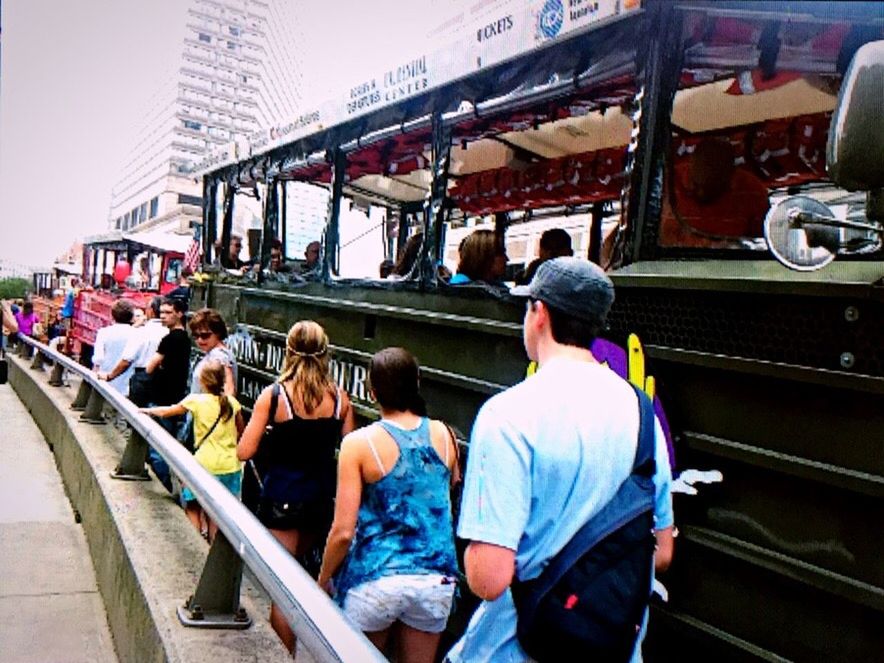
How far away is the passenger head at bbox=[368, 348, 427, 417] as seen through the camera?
114 inches

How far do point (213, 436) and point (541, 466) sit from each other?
3.46 metres

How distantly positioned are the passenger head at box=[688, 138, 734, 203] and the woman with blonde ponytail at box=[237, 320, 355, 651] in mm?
1737

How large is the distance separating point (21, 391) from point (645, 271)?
11.0 m

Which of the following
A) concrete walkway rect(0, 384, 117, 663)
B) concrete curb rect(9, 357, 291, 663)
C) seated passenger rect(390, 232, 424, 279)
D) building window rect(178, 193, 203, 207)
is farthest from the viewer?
building window rect(178, 193, 203, 207)

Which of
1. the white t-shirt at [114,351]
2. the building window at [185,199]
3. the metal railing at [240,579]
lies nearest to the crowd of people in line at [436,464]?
the metal railing at [240,579]

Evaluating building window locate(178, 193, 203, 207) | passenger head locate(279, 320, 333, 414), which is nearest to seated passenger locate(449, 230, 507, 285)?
passenger head locate(279, 320, 333, 414)

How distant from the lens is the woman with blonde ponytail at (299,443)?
3.68 metres

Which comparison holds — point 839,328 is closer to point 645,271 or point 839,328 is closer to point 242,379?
point 645,271

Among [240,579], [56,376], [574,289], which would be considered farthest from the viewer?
[56,376]

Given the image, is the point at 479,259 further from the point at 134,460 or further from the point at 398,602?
the point at 134,460

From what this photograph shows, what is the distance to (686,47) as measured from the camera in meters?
2.89

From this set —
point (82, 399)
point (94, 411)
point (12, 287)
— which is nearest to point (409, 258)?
point (94, 411)

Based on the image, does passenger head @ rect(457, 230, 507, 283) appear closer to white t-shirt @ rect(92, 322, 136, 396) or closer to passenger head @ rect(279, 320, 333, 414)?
passenger head @ rect(279, 320, 333, 414)

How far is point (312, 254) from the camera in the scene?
5625 mm
